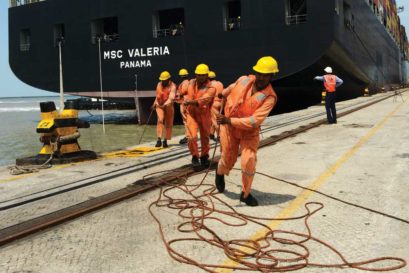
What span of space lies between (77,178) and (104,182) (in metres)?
0.52

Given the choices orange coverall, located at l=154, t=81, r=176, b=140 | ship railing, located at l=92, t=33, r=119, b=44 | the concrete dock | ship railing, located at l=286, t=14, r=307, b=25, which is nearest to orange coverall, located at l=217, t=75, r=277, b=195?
the concrete dock

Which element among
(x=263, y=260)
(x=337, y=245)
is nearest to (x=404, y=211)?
(x=337, y=245)

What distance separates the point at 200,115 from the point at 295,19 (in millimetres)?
11889

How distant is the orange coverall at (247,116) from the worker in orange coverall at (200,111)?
79.4 inches

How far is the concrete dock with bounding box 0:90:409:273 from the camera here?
3320mm

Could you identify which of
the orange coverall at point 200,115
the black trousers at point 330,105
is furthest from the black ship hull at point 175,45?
the orange coverall at point 200,115

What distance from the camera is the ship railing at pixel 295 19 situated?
17.0 m

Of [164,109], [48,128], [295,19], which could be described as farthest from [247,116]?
[295,19]

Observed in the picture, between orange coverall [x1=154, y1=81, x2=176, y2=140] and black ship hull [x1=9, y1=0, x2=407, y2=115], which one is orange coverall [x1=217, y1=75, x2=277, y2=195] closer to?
orange coverall [x1=154, y1=81, x2=176, y2=140]

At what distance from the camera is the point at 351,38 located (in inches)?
915

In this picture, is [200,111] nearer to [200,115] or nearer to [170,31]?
[200,115]

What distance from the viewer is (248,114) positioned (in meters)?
4.62

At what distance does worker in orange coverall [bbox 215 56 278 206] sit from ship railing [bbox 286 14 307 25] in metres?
13.2

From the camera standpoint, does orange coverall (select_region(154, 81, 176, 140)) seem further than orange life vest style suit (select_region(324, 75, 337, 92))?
No
